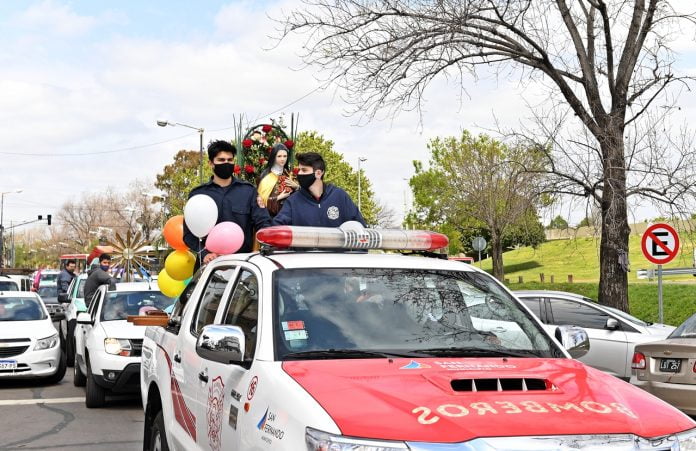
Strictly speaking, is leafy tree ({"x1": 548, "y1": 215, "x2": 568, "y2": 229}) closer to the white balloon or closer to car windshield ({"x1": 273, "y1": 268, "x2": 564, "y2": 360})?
the white balloon

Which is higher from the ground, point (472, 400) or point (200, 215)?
point (200, 215)

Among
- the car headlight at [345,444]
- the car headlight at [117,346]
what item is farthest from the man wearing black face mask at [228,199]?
the car headlight at [345,444]

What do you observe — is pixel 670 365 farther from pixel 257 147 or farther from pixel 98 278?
pixel 98 278

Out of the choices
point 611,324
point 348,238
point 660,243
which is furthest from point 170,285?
point 660,243

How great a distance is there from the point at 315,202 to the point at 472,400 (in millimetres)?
4242

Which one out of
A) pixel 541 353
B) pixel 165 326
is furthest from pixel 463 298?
pixel 165 326

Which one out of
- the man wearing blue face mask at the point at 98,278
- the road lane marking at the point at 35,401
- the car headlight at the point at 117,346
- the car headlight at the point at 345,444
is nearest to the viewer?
the car headlight at the point at 345,444

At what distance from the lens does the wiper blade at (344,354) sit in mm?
4047

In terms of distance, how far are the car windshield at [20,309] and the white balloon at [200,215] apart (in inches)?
300

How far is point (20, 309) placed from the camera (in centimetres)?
1420

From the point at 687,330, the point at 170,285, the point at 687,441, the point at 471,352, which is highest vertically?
the point at 170,285

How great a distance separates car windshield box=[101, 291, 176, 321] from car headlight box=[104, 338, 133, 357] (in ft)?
3.10

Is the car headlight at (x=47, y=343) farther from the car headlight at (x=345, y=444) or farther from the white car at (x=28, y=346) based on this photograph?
the car headlight at (x=345, y=444)

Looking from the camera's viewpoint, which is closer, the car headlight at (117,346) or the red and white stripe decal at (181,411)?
the red and white stripe decal at (181,411)
